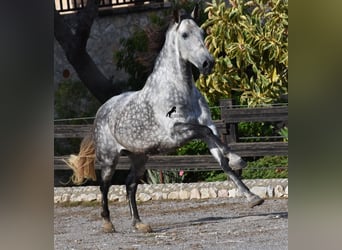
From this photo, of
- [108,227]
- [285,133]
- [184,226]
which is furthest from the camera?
[108,227]

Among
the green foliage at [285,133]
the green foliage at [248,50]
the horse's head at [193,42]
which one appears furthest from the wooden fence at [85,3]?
the green foliage at [285,133]

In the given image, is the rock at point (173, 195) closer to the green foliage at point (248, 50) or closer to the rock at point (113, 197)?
the rock at point (113, 197)

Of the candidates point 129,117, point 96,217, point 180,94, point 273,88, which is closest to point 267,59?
point 273,88

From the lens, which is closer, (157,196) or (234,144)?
(234,144)

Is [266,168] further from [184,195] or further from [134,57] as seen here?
[134,57]

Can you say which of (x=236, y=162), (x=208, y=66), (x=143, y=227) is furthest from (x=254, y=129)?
(x=143, y=227)

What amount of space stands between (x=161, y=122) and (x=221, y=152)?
62cm

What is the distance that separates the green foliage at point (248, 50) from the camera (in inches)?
306

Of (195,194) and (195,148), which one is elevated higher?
(195,148)

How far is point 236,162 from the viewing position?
7.84 metres

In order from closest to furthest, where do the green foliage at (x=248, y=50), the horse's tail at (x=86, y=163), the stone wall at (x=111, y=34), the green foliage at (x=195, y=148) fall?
the green foliage at (x=248, y=50) → the green foliage at (x=195, y=148) → the stone wall at (x=111, y=34) → the horse's tail at (x=86, y=163)
